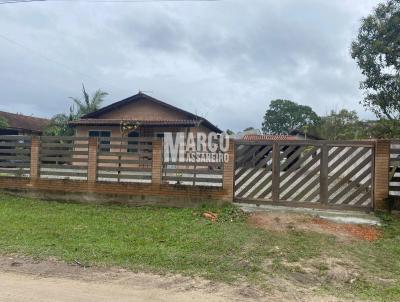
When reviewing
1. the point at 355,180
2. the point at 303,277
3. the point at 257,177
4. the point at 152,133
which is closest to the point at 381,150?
the point at 355,180

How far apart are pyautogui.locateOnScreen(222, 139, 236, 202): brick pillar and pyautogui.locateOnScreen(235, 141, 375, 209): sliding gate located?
113 millimetres

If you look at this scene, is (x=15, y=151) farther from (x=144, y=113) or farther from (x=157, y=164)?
(x=144, y=113)

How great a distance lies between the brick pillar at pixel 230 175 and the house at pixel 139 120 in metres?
12.1

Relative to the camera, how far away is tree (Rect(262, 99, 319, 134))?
72.1m

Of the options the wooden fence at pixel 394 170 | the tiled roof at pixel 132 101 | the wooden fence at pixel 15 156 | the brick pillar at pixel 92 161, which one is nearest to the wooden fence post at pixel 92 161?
the brick pillar at pixel 92 161

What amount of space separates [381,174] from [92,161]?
7.26 meters

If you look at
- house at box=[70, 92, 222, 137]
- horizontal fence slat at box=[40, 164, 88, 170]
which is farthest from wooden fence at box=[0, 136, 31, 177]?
house at box=[70, 92, 222, 137]

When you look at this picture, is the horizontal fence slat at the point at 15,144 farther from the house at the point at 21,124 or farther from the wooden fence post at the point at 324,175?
the house at the point at 21,124

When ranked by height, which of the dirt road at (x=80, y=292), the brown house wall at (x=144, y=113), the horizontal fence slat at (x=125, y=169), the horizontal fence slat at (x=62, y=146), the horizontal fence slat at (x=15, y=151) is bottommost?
the dirt road at (x=80, y=292)

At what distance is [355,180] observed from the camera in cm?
920

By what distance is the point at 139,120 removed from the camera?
23.1m

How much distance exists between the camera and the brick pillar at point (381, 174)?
893 centimetres

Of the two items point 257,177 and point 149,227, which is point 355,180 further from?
point 149,227

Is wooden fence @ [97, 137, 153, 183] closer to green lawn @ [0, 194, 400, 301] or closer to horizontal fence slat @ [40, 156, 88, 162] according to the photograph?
horizontal fence slat @ [40, 156, 88, 162]
